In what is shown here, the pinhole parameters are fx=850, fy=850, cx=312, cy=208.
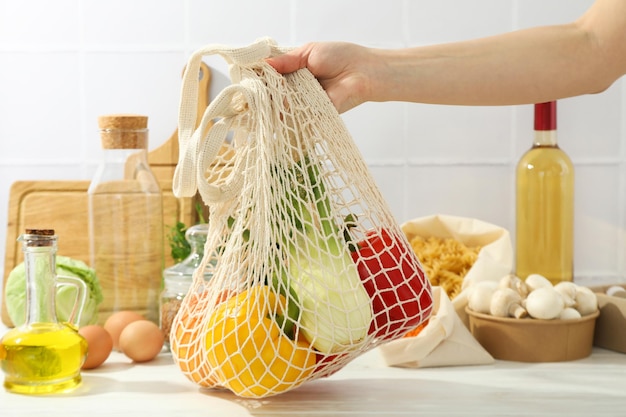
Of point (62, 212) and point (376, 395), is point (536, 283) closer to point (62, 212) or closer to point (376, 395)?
point (376, 395)

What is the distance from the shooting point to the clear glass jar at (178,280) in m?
1.12

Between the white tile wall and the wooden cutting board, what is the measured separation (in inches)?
3.4

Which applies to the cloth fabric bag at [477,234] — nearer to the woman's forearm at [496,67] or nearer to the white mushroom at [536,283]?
the white mushroom at [536,283]

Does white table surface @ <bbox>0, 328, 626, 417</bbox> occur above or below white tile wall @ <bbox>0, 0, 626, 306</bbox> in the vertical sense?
below

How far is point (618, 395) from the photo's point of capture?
94cm

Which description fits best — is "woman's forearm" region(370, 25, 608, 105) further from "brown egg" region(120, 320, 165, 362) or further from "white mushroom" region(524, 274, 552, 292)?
"brown egg" region(120, 320, 165, 362)

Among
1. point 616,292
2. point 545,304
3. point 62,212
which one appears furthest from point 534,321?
point 62,212

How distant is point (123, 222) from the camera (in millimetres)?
1215

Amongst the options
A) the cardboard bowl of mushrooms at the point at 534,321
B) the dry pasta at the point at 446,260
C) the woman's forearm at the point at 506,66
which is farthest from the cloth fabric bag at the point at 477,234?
the woman's forearm at the point at 506,66

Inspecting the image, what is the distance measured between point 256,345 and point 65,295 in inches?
18.3

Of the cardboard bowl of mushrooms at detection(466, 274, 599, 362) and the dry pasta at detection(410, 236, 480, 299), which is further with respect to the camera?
the dry pasta at detection(410, 236, 480, 299)

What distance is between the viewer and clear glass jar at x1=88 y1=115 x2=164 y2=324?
47.9 inches

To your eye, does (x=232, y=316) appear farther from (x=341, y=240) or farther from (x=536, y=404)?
(x=536, y=404)

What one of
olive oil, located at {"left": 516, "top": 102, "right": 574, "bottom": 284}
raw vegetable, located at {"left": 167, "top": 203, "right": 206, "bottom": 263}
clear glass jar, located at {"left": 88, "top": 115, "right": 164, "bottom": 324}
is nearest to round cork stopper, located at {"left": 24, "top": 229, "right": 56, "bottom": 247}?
clear glass jar, located at {"left": 88, "top": 115, "right": 164, "bottom": 324}
